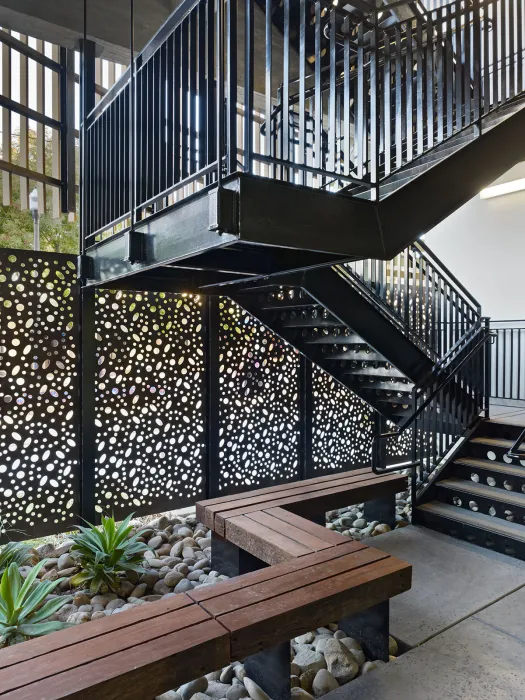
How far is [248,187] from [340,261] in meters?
0.85

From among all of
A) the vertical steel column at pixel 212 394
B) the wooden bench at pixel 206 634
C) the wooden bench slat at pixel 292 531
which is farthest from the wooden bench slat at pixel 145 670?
the vertical steel column at pixel 212 394

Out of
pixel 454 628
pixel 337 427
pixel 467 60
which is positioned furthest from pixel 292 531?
pixel 467 60

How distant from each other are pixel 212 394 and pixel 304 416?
4.16ft

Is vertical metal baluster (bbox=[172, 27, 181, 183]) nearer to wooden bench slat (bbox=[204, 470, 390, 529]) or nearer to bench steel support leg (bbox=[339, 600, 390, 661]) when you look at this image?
wooden bench slat (bbox=[204, 470, 390, 529])

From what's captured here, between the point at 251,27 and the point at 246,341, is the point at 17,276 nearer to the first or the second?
the point at 246,341

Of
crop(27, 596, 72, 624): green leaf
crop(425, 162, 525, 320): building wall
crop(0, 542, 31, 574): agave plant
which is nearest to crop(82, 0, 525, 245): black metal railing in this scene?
crop(27, 596, 72, 624): green leaf

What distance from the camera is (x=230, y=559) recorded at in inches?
137

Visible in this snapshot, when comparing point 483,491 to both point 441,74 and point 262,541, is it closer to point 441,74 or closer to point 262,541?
point 262,541

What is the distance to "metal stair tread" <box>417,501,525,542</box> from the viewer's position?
12.8 ft

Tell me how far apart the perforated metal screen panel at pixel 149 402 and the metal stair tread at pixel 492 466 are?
2582mm

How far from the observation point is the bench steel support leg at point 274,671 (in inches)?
91.4

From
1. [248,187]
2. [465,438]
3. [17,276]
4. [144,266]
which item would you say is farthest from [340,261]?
[465,438]

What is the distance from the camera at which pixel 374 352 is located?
4.73 m

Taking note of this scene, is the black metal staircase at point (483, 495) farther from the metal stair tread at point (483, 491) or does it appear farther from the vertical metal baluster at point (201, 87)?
the vertical metal baluster at point (201, 87)
